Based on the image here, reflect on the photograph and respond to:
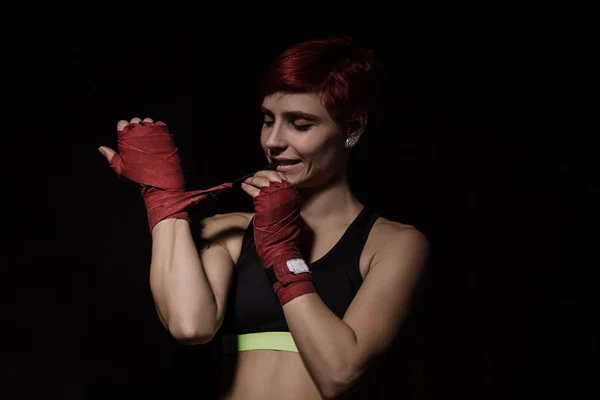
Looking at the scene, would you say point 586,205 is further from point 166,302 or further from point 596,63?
point 166,302

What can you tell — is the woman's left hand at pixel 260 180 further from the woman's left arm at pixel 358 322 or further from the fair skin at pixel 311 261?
the woman's left arm at pixel 358 322

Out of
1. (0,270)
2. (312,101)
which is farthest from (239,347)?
(0,270)

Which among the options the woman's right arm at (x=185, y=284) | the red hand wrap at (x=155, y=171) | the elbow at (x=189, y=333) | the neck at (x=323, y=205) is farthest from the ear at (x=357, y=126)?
the elbow at (x=189, y=333)

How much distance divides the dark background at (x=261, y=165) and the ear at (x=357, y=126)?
367mm

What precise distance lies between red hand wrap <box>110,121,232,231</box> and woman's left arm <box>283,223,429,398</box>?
1.12 ft

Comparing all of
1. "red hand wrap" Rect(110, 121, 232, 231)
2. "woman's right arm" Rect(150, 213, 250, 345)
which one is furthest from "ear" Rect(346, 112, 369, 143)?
"woman's right arm" Rect(150, 213, 250, 345)

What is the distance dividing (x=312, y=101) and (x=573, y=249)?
1.22 m

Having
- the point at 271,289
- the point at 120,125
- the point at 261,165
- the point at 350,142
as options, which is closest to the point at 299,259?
the point at 271,289

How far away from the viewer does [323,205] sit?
2225 millimetres

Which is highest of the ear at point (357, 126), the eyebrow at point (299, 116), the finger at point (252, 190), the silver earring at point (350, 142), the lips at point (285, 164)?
the eyebrow at point (299, 116)

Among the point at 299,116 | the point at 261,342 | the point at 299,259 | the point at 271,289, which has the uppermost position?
the point at 299,116

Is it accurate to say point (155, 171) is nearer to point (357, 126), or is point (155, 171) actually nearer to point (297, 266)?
point (297, 266)

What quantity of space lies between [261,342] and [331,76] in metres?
0.64

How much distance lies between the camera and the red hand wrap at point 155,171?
6.72 feet
